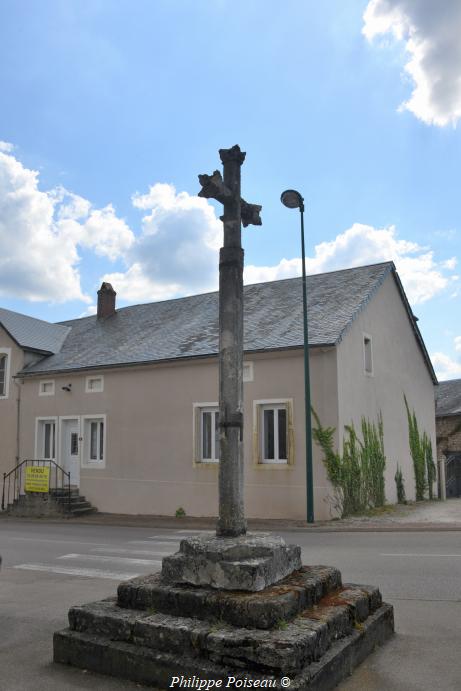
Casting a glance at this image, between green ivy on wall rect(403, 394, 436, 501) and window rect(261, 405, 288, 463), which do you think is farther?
green ivy on wall rect(403, 394, 436, 501)

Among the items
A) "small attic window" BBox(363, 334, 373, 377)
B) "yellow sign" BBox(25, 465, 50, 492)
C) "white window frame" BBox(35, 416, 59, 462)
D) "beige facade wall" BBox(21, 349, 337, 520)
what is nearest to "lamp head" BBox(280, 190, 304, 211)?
"beige facade wall" BBox(21, 349, 337, 520)

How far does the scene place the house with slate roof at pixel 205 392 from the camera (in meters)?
16.4

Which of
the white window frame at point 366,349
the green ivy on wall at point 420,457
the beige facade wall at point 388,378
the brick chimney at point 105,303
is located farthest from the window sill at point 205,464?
the brick chimney at point 105,303

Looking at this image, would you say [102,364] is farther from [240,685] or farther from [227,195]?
[240,685]

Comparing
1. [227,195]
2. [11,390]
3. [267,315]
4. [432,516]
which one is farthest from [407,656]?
[11,390]

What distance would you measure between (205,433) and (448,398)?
892 inches

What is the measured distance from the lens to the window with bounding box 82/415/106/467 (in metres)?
20.2

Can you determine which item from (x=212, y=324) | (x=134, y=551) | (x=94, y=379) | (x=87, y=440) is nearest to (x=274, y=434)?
(x=212, y=324)

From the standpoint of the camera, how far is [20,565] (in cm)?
1010

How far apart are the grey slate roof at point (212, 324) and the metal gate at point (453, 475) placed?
29.8ft

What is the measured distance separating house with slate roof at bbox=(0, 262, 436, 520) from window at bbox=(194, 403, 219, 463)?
3cm

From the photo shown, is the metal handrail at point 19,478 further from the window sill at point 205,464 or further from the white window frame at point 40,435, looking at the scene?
the window sill at point 205,464

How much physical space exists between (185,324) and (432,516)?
10153 mm

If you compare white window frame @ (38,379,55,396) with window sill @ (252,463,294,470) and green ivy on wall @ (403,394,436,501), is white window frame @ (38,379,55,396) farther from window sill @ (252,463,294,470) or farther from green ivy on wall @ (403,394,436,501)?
green ivy on wall @ (403,394,436,501)
